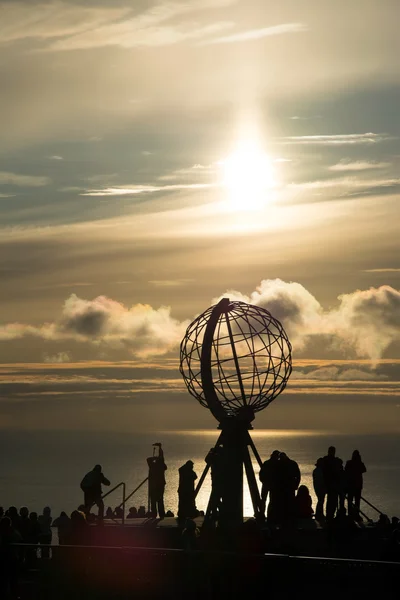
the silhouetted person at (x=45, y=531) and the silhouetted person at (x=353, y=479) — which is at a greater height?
the silhouetted person at (x=353, y=479)

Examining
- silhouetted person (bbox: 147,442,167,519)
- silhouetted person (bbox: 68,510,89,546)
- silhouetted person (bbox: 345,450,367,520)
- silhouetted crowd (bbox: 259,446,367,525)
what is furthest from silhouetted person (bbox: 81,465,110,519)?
silhouetted person (bbox: 345,450,367,520)

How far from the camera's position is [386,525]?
2466 centimetres

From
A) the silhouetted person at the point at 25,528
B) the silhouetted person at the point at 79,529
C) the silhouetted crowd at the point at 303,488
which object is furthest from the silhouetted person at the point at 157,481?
the silhouetted person at the point at 79,529

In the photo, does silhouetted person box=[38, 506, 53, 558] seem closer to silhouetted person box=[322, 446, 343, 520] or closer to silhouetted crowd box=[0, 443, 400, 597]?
silhouetted crowd box=[0, 443, 400, 597]

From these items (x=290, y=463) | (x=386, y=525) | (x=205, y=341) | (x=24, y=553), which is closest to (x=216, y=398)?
(x=205, y=341)

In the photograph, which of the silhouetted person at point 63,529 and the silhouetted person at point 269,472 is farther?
the silhouetted person at point 269,472

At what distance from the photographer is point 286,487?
80.3 feet

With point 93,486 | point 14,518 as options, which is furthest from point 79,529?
point 93,486

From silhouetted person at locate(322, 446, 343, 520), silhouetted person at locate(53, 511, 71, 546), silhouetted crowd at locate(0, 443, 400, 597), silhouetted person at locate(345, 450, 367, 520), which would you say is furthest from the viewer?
silhouetted person at locate(345, 450, 367, 520)

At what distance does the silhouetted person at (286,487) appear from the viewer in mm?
24219

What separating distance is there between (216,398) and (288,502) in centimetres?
464

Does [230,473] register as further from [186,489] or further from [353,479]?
[353,479]

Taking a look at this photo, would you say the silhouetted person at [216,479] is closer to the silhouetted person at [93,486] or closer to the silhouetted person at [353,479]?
the silhouetted person at [93,486]

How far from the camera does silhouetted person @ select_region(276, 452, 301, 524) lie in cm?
2422
